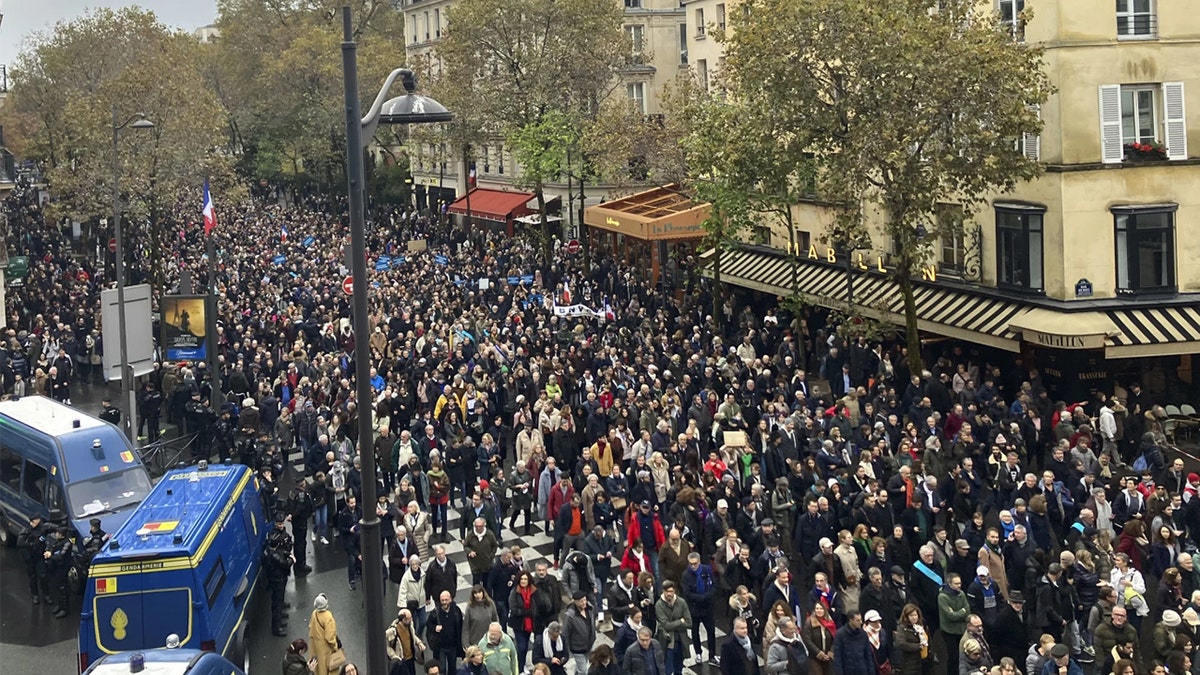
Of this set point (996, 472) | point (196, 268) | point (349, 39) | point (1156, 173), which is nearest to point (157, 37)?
point (196, 268)

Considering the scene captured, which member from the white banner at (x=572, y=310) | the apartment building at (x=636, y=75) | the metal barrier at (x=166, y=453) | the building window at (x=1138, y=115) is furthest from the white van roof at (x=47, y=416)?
the apartment building at (x=636, y=75)

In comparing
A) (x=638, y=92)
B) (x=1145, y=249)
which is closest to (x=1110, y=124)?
(x=1145, y=249)

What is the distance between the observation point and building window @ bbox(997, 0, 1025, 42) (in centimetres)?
2659

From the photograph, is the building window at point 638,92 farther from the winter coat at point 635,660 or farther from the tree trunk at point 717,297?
the winter coat at point 635,660

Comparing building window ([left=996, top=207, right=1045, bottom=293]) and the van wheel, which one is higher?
building window ([left=996, top=207, right=1045, bottom=293])

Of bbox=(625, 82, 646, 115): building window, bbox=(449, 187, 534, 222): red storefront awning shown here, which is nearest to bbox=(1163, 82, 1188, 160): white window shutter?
bbox=(625, 82, 646, 115): building window

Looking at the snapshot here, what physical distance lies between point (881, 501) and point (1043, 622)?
2.97 metres

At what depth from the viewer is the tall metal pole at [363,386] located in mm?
9719

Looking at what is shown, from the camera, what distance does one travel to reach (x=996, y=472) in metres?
19.4

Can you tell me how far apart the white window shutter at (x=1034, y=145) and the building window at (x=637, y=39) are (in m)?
28.5

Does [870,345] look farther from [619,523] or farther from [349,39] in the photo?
[349,39]

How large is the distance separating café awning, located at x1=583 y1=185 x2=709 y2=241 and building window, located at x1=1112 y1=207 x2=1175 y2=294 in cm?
1456

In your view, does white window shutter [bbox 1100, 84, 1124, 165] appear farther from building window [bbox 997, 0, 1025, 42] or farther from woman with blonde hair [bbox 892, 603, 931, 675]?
woman with blonde hair [bbox 892, 603, 931, 675]

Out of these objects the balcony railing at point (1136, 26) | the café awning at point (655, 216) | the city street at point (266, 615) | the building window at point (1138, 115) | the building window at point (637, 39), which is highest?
the building window at point (637, 39)
